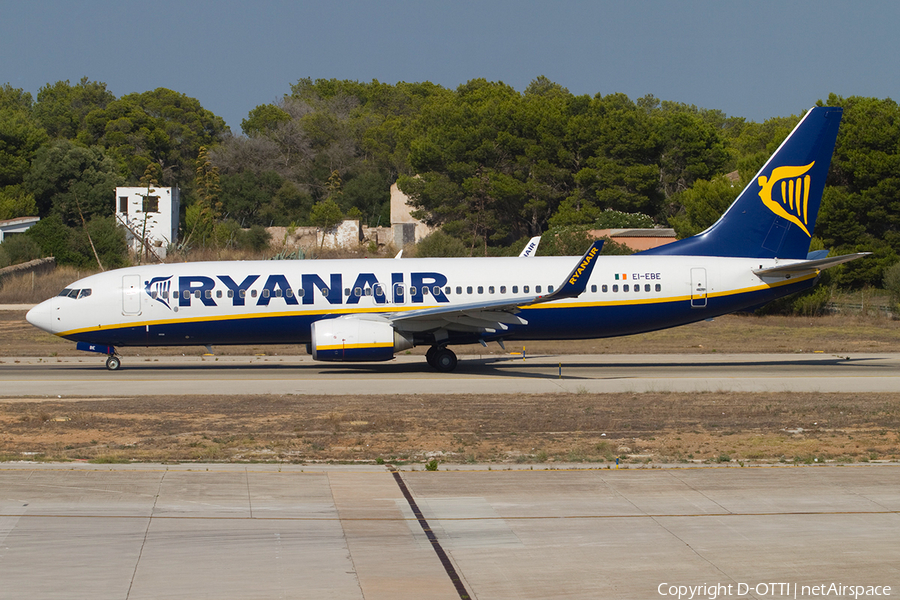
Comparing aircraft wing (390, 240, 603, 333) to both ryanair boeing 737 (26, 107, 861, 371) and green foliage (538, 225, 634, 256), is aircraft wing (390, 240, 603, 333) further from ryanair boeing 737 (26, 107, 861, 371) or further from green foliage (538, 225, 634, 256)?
green foliage (538, 225, 634, 256)

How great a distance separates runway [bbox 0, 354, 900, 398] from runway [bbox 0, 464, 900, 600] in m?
10.3

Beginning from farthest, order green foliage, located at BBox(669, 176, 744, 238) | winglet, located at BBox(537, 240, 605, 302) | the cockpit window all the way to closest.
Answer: green foliage, located at BBox(669, 176, 744, 238), the cockpit window, winglet, located at BBox(537, 240, 605, 302)

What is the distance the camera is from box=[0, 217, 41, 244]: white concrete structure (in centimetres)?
7096

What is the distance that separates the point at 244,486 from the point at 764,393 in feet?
49.7

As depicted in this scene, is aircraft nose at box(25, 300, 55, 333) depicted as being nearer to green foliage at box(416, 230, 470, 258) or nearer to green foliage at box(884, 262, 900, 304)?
green foliage at box(416, 230, 470, 258)

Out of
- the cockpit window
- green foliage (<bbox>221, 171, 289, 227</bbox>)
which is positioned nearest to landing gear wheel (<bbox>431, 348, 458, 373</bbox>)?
the cockpit window

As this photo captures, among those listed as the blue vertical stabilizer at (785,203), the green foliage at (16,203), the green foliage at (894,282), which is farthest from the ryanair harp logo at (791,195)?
the green foliage at (16,203)

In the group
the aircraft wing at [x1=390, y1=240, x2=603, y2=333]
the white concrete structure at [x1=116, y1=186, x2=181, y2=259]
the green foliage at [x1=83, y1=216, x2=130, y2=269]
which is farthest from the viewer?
the white concrete structure at [x1=116, y1=186, x2=181, y2=259]

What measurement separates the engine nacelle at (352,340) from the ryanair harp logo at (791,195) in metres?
13.6

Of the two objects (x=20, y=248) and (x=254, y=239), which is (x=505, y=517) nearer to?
(x=20, y=248)

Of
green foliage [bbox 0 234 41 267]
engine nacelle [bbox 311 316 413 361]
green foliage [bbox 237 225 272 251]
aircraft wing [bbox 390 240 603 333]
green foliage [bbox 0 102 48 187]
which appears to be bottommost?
engine nacelle [bbox 311 316 413 361]

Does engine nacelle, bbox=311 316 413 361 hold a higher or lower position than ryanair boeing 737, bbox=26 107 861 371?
lower

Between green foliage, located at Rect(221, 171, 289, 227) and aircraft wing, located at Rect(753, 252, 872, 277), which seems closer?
aircraft wing, located at Rect(753, 252, 872, 277)

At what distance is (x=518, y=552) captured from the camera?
408 inches
